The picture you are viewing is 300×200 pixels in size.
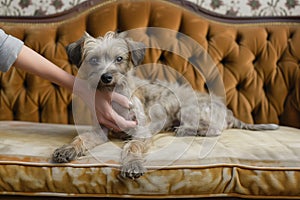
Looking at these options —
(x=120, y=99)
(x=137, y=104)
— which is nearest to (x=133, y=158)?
(x=120, y=99)

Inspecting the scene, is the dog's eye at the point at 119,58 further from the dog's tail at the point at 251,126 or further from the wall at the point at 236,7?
the wall at the point at 236,7

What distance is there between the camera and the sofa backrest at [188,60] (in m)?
2.50

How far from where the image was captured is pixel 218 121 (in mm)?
2234

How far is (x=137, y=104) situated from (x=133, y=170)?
616mm

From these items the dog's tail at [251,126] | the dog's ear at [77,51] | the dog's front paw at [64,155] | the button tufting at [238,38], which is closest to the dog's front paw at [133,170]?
the dog's front paw at [64,155]

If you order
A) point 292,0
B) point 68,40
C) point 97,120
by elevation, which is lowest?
point 97,120

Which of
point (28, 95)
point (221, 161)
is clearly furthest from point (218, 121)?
point (28, 95)

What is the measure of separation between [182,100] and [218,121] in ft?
0.93

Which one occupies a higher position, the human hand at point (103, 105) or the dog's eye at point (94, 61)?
the dog's eye at point (94, 61)

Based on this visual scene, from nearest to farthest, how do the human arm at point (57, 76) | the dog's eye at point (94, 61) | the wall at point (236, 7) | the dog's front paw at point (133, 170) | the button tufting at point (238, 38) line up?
1. the dog's front paw at point (133, 170)
2. the human arm at point (57, 76)
3. the dog's eye at point (94, 61)
4. the button tufting at point (238, 38)
5. the wall at point (236, 7)

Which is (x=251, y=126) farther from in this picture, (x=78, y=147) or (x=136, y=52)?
(x=78, y=147)

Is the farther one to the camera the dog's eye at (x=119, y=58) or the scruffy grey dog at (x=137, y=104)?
the dog's eye at (x=119, y=58)

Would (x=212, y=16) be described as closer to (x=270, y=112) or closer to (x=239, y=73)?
(x=239, y=73)

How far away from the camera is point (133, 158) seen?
5.24ft
